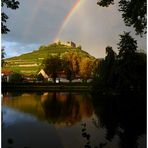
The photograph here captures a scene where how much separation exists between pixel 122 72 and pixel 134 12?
2396 cm

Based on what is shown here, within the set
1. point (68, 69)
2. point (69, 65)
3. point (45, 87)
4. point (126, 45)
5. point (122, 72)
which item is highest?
point (126, 45)

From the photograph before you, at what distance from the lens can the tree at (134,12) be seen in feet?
35.5

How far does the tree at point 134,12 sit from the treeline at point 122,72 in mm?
21000

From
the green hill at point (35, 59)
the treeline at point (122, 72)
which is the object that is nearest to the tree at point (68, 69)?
the green hill at point (35, 59)

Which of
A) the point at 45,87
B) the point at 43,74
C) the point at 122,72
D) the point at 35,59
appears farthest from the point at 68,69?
the point at 122,72

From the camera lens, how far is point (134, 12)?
11.4m

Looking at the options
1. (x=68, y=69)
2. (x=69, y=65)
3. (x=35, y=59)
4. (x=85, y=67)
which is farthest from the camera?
(x=35, y=59)

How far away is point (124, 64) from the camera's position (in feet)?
119

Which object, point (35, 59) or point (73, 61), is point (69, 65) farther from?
point (35, 59)

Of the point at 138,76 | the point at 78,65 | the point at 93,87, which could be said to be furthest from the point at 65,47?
the point at 138,76

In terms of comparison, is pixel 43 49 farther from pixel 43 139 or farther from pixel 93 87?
pixel 43 139

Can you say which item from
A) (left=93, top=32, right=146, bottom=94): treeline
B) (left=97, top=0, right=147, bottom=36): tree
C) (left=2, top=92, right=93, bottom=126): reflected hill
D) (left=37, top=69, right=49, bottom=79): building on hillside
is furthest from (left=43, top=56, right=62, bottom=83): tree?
(left=97, top=0, right=147, bottom=36): tree

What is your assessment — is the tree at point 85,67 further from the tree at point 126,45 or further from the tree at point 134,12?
the tree at point 134,12

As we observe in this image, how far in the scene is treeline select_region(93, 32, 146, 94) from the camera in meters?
34.3
